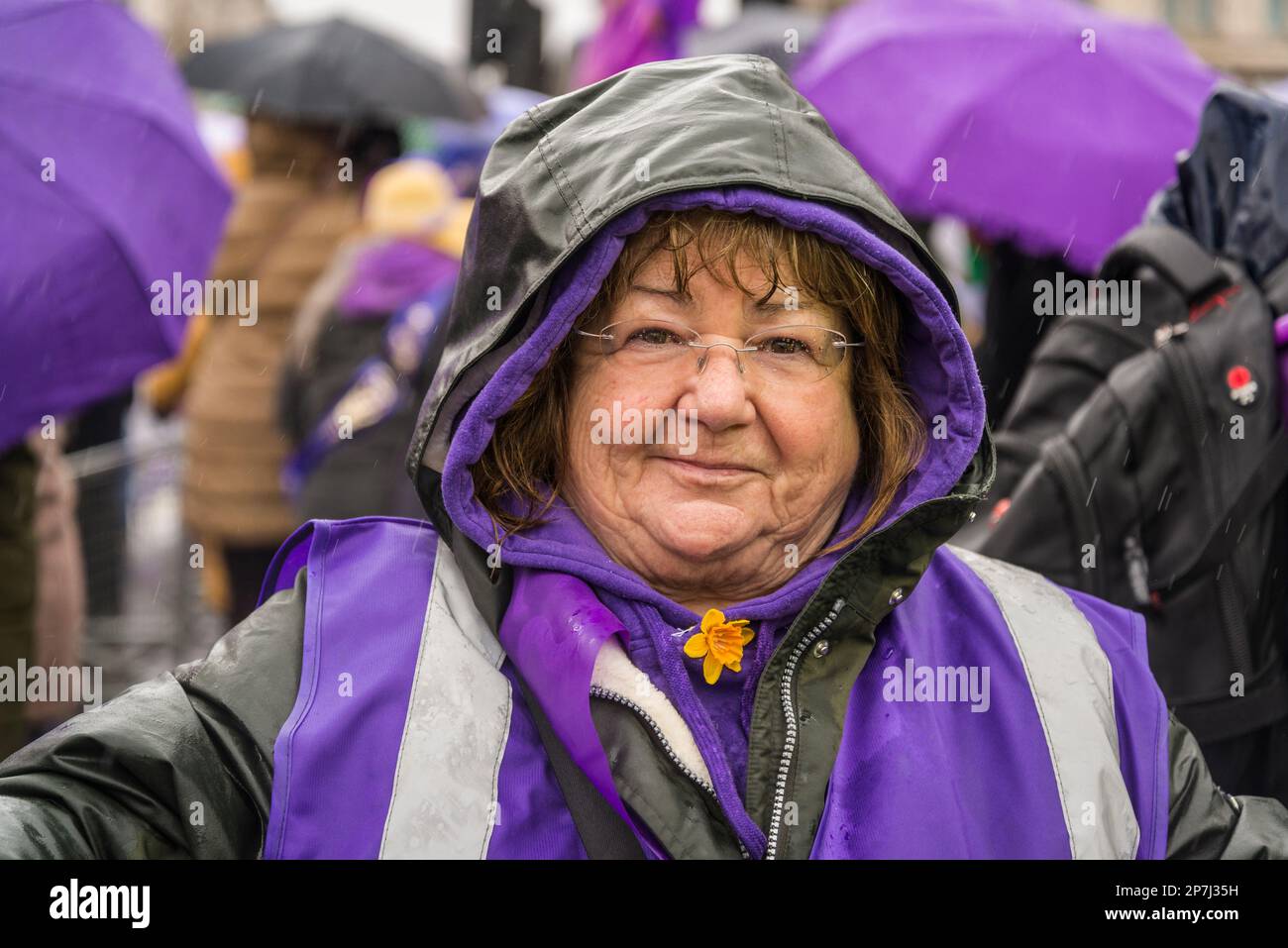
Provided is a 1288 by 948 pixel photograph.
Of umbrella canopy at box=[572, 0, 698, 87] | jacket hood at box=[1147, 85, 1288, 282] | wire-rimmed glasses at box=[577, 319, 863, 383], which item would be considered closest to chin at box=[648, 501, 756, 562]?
wire-rimmed glasses at box=[577, 319, 863, 383]

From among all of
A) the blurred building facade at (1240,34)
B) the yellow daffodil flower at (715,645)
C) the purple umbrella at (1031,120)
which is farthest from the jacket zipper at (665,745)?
the blurred building facade at (1240,34)

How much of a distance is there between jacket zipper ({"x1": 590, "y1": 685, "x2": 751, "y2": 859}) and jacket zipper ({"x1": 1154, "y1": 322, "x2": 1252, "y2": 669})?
1349 mm

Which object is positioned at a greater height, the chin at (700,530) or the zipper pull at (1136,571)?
the chin at (700,530)

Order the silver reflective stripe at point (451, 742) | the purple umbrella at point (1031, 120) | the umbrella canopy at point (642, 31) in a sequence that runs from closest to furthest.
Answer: the silver reflective stripe at point (451, 742), the purple umbrella at point (1031, 120), the umbrella canopy at point (642, 31)

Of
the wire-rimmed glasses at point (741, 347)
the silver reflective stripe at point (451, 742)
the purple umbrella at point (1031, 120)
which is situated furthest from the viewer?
the purple umbrella at point (1031, 120)

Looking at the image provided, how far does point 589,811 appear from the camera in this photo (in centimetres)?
212

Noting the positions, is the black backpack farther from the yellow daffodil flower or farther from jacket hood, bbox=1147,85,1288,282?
the yellow daffodil flower

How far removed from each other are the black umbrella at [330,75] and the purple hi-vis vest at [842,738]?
502 cm

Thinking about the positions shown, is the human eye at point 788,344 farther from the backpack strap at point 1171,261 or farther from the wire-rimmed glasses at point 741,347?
the backpack strap at point 1171,261

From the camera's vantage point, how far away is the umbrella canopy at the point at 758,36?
23.0 feet

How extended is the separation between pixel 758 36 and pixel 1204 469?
4.95 m

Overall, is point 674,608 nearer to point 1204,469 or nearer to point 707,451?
point 707,451
